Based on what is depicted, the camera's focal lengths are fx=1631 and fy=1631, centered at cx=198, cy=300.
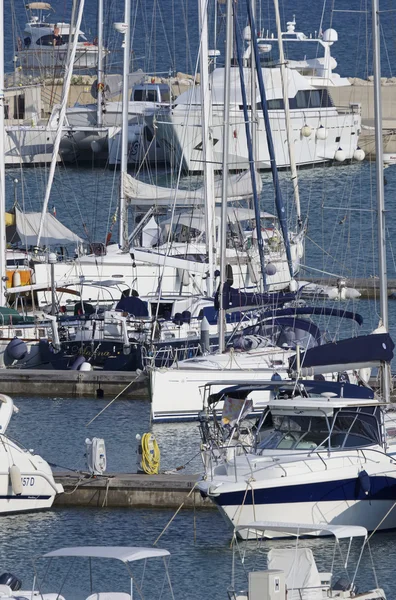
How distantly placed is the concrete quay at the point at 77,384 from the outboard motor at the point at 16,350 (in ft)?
4.06

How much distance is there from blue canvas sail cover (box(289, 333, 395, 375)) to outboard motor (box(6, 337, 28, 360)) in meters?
8.70

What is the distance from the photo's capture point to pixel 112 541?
20.5 metres

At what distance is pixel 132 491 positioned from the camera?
846 inches

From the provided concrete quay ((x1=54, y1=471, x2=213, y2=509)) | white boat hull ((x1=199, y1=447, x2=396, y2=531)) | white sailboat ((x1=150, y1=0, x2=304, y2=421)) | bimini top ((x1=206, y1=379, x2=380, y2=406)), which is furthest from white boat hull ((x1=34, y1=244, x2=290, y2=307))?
white boat hull ((x1=199, y1=447, x2=396, y2=531))


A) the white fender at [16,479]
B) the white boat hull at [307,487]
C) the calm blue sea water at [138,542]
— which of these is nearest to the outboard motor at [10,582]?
the calm blue sea water at [138,542]

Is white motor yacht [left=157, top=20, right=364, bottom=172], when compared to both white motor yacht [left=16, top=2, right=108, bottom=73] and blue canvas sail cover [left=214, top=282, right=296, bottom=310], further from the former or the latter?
blue canvas sail cover [left=214, top=282, right=296, bottom=310]

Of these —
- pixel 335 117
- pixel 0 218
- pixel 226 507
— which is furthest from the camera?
pixel 335 117

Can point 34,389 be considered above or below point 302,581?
below

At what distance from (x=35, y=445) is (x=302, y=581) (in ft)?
35.4

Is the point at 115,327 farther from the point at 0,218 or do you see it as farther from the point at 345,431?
the point at 345,431

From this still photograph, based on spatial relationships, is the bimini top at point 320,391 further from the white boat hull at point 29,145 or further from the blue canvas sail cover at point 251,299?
the white boat hull at point 29,145

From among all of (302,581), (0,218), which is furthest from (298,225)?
(302,581)

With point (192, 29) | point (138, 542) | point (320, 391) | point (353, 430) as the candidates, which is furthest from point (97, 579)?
point (192, 29)

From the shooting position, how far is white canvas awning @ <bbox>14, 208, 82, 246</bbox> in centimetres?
3756
